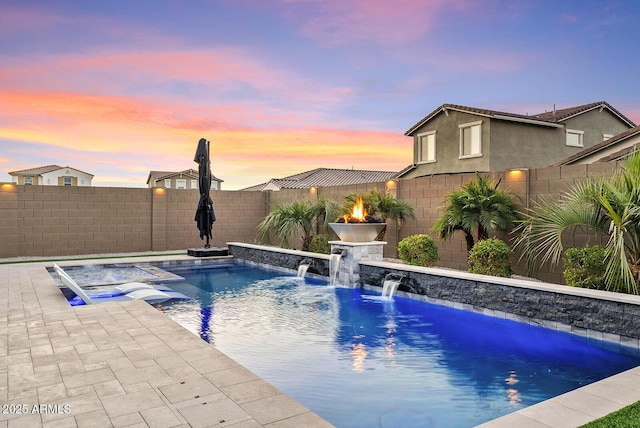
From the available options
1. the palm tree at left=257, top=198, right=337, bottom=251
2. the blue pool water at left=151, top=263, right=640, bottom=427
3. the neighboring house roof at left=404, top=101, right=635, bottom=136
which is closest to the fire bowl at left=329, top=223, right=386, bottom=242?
the blue pool water at left=151, top=263, right=640, bottom=427

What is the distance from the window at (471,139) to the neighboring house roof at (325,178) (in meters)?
9.20

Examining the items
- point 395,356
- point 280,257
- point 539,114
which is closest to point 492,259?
point 395,356

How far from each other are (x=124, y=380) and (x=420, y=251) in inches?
249

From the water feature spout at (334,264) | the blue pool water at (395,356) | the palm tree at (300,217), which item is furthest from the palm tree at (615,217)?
the palm tree at (300,217)

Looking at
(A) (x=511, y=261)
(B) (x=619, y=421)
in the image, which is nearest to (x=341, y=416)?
(B) (x=619, y=421)

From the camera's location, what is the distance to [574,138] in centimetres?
1897

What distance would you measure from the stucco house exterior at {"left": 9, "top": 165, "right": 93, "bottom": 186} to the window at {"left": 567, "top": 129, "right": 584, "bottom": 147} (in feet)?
139

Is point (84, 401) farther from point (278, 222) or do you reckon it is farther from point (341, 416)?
point (278, 222)

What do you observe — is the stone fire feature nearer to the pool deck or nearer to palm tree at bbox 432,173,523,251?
palm tree at bbox 432,173,523,251

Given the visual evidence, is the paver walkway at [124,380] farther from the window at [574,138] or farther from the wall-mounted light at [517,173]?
the window at [574,138]

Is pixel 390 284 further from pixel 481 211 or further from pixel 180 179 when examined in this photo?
pixel 180 179

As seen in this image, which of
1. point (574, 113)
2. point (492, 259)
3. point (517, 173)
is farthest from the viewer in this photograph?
point (574, 113)

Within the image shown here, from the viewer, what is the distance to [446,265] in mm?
9664

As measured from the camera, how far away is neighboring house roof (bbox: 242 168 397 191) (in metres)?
27.9
